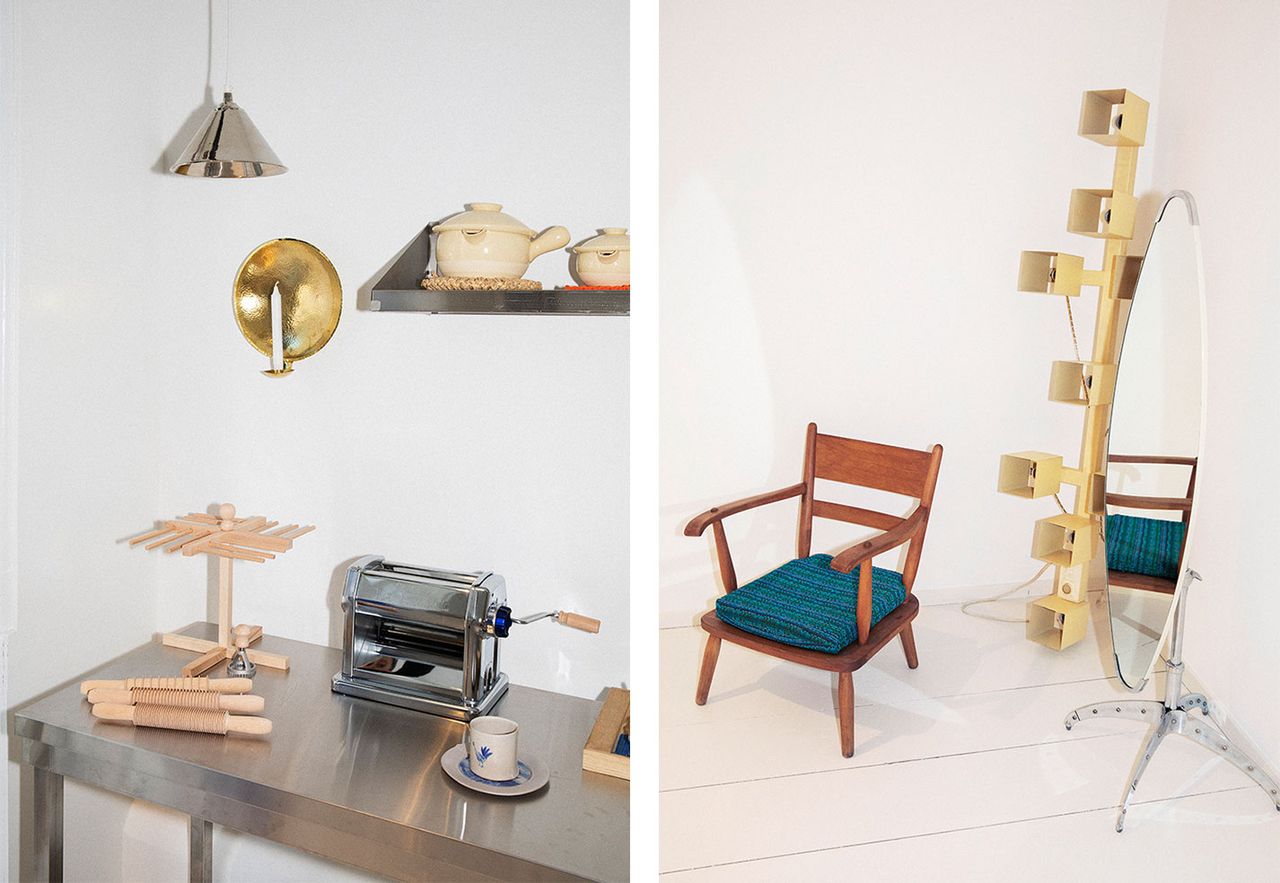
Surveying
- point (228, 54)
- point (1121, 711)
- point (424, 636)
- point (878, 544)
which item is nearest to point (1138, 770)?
point (1121, 711)

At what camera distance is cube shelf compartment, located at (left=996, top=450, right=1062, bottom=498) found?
3.07 meters

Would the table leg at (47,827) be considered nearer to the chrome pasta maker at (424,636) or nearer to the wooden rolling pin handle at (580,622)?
the chrome pasta maker at (424,636)

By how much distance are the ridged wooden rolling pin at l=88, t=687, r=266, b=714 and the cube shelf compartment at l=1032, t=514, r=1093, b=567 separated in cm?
242

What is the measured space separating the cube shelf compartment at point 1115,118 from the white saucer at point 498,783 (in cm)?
257

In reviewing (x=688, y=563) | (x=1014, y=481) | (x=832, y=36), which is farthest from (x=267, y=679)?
(x=832, y=36)

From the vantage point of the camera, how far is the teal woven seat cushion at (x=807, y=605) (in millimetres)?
2410

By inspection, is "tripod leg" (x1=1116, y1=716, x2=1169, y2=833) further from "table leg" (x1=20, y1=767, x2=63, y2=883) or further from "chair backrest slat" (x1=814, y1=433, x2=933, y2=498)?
"table leg" (x1=20, y1=767, x2=63, y2=883)

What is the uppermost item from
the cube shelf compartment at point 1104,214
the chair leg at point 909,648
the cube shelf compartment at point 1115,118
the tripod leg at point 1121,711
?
the cube shelf compartment at point 1115,118

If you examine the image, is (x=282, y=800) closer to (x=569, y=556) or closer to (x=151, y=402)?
(x=569, y=556)

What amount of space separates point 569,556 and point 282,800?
2.01ft

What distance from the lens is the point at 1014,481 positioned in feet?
10.4

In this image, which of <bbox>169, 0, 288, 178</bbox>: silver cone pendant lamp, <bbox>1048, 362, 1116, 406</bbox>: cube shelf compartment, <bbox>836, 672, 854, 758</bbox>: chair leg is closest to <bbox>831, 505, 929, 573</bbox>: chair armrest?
<bbox>836, 672, 854, 758</bbox>: chair leg

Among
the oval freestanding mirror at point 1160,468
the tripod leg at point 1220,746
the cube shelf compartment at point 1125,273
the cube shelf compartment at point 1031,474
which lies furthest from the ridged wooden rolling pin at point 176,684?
the cube shelf compartment at point 1125,273

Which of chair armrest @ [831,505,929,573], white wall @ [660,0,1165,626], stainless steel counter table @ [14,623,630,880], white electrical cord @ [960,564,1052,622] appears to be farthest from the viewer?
white electrical cord @ [960,564,1052,622]
